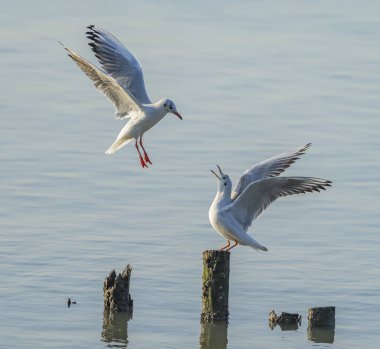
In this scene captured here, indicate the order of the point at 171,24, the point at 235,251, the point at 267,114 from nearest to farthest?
1. the point at 235,251
2. the point at 267,114
3. the point at 171,24

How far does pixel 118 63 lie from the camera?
1891cm

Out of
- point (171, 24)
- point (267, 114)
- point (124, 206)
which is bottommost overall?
point (124, 206)

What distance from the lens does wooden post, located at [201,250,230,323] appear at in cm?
1630

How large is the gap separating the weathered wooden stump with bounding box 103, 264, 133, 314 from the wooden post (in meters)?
0.86

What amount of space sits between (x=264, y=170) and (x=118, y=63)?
9.23ft

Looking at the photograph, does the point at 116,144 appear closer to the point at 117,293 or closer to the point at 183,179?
the point at 117,293

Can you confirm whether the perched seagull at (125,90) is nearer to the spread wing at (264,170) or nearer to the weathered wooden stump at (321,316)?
the spread wing at (264,170)

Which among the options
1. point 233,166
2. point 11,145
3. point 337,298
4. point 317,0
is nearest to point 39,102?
point 11,145

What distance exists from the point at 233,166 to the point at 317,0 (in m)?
16.8

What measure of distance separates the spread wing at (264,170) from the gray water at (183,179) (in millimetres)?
1510

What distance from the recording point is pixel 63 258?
18.9 m

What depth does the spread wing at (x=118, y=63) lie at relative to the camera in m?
18.7

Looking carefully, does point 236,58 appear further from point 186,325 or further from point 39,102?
point 186,325

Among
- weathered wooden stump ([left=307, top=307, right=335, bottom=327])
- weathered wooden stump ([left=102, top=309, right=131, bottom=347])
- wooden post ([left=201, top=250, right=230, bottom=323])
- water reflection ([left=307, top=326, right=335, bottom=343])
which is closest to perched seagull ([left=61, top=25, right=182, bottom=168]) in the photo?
weathered wooden stump ([left=102, top=309, right=131, bottom=347])
